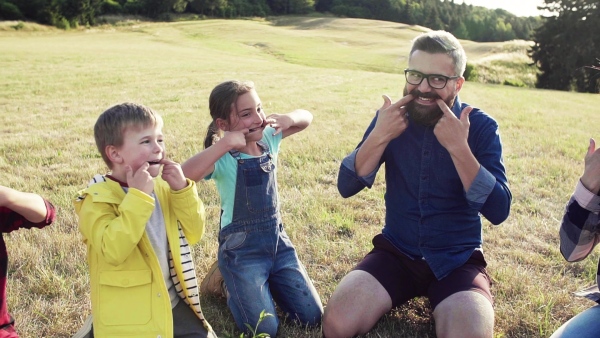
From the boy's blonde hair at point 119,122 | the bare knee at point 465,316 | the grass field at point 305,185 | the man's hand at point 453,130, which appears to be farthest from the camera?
the grass field at point 305,185

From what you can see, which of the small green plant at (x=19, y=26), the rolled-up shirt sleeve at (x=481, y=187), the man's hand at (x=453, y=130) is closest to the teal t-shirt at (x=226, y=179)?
the man's hand at (x=453, y=130)

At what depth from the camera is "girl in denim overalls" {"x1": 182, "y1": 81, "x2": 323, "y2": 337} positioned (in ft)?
11.0

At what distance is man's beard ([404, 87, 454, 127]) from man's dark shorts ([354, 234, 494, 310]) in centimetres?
88

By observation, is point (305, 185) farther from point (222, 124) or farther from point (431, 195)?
point (431, 195)

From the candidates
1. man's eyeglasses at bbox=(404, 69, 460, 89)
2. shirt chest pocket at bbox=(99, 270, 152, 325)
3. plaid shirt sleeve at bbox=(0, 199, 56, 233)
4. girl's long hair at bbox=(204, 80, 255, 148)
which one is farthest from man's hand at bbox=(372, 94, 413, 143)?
plaid shirt sleeve at bbox=(0, 199, 56, 233)

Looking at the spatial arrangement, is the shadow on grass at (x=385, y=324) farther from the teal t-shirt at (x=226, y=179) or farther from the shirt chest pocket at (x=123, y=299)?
the shirt chest pocket at (x=123, y=299)

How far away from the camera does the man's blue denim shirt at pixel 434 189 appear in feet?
→ 10.7

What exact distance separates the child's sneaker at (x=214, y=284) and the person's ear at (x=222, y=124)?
98 cm

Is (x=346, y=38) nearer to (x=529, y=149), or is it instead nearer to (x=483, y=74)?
(x=483, y=74)

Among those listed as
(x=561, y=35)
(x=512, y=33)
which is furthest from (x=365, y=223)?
(x=512, y=33)

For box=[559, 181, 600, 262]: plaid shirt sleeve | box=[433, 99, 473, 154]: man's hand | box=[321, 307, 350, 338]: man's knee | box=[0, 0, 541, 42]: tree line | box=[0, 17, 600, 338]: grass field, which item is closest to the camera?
box=[559, 181, 600, 262]: plaid shirt sleeve

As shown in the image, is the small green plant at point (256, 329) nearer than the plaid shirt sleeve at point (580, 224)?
No

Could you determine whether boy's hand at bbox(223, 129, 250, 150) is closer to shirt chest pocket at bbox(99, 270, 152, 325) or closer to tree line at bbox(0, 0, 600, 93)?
shirt chest pocket at bbox(99, 270, 152, 325)

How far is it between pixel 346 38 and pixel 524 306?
55.5 metres
